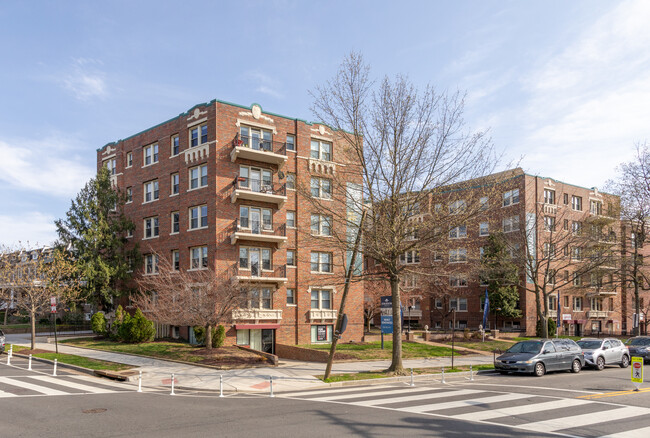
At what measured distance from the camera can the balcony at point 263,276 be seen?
1259 inches

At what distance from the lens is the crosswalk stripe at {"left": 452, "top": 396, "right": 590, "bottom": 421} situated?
12.6 m

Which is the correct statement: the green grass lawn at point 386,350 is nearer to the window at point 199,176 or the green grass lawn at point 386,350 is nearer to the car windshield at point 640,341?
the car windshield at point 640,341

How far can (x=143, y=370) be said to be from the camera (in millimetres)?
22562

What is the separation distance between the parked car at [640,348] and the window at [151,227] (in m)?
30.4

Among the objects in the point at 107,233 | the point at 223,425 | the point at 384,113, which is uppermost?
the point at 384,113

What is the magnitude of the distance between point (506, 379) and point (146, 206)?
27161 mm

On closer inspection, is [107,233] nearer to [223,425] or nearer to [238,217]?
[238,217]

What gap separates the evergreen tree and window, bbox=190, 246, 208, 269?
224 inches

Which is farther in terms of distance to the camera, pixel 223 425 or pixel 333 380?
pixel 333 380

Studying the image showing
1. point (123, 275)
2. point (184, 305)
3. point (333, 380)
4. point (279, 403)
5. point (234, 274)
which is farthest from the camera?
point (123, 275)

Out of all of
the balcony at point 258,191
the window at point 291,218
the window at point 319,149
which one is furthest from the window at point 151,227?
the window at point 319,149

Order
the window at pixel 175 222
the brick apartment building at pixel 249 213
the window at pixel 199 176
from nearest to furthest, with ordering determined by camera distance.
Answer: the brick apartment building at pixel 249 213
the window at pixel 199 176
the window at pixel 175 222

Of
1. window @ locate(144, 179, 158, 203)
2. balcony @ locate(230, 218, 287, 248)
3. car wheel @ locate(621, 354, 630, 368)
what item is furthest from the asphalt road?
window @ locate(144, 179, 158, 203)

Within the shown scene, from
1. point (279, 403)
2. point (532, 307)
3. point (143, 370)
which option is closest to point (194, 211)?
point (143, 370)
